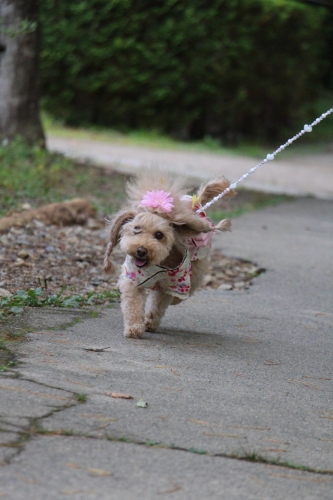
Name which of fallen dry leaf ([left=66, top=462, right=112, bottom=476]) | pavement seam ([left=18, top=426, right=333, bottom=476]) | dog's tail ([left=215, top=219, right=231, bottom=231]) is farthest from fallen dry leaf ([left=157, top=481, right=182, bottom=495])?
dog's tail ([left=215, top=219, right=231, bottom=231])

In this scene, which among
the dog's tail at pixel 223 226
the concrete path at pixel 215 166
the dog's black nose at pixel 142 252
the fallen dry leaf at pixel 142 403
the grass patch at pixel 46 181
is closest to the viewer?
the fallen dry leaf at pixel 142 403

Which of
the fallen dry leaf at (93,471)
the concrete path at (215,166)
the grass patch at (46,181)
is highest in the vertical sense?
the fallen dry leaf at (93,471)

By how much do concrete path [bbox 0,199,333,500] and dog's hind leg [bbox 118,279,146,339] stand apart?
92 mm

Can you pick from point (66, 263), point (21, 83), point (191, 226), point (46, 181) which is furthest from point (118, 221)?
point (21, 83)

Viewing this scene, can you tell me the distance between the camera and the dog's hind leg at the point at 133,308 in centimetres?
487

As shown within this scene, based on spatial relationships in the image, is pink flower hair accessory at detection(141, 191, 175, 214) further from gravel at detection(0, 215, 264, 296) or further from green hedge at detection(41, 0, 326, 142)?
green hedge at detection(41, 0, 326, 142)

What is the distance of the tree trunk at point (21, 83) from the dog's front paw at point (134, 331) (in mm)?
Result: 7319

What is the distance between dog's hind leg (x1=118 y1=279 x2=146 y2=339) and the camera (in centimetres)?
487

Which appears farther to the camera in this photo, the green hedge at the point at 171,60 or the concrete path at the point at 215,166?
the green hedge at the point at 171,60

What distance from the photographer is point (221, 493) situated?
287 cm

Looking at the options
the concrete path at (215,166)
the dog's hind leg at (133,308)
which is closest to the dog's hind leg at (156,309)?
the dog's hind leg at (133,308)

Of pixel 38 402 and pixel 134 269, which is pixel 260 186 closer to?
pixel 134 269

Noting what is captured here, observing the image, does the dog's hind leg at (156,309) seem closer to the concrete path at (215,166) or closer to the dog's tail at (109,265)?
the dog's tail at (109,265)

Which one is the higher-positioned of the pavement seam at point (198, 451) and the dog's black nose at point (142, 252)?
the dog's black nose at point (142, 252)
